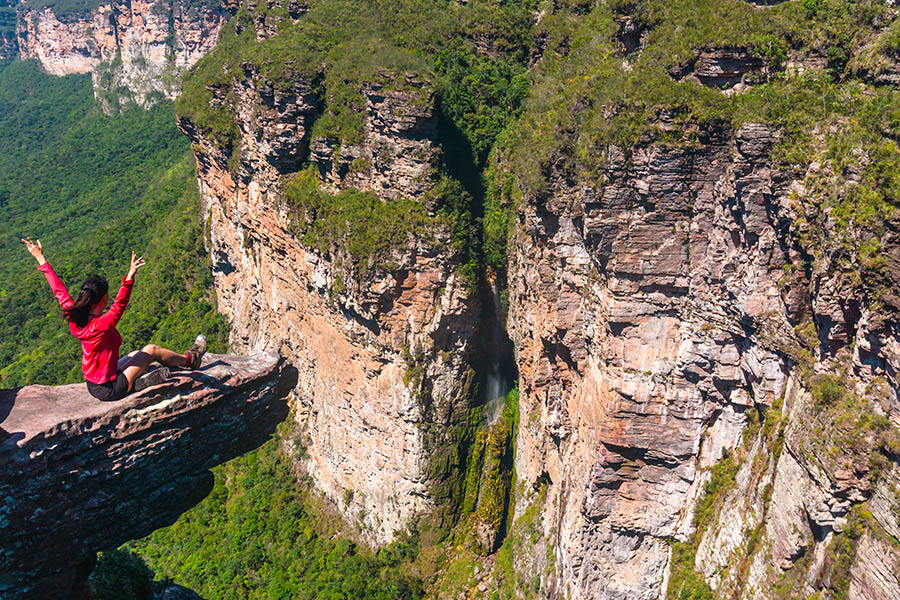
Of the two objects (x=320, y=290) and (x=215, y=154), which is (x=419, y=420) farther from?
(x=215, y=154)

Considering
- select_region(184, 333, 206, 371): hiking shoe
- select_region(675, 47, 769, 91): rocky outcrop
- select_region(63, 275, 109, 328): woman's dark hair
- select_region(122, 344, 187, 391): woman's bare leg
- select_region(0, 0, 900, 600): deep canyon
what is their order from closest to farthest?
select_region(63, 275, 109, 328): woman's dark hair, select_region(122, 344, 187, 391): woman's bare leg, select_region(184, 333, 206, 371): hiking shoe, select_region(0, 0, 900, 600): deep canyon, select_region(675, 47, 769, 91): rocky outcrop

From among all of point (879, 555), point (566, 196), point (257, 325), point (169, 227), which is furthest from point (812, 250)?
point (169, 227)

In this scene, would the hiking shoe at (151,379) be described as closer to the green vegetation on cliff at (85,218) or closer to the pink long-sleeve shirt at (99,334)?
the pink long-sleeve shirt at (99,334)

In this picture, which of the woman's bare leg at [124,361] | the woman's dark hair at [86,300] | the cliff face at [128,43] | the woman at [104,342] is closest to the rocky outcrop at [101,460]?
the woman at [104,342]

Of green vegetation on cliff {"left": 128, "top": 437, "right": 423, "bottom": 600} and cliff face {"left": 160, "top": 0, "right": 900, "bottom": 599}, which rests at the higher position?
cliff face {"left": 160, "top": 0, "right": 900, "bottom": 599}

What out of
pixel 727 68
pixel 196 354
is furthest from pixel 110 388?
Answer: pixel 727 68

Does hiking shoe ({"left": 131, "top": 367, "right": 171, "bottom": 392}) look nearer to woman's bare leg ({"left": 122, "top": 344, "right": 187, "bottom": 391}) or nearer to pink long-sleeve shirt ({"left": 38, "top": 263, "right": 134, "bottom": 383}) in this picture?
woman's bare leg ({"left": 122, "top": 344, "right": 187, "bottom": 391})

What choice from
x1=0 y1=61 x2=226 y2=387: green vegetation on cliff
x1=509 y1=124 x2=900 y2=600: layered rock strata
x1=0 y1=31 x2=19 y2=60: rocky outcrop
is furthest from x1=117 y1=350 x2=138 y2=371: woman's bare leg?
x1=0 y1=31 x2=19 y2=60: rocky outcrop
